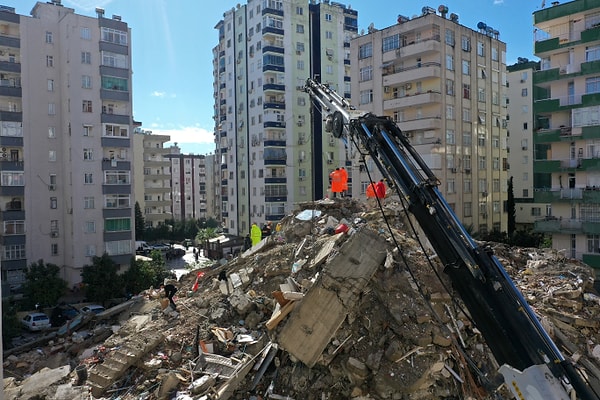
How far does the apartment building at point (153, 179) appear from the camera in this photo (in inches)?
2297

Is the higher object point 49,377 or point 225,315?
point 225,315

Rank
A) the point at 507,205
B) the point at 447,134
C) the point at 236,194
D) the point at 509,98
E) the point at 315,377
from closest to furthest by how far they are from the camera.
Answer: the point at 315,377
the point at 447,134
the point at 507,205
the point at 509,98
the point at 236,194

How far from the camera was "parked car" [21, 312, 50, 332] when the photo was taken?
76.7ft

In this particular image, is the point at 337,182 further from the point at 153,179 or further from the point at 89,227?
the point at 153,179

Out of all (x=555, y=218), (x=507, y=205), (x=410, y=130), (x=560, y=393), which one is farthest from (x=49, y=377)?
(x=507, y=205)

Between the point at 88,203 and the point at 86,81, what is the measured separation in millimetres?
8530

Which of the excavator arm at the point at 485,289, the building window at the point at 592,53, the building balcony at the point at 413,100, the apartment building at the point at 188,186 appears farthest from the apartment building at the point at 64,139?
the apartment building at the point at 188,186

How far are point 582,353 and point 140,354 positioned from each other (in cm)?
1045

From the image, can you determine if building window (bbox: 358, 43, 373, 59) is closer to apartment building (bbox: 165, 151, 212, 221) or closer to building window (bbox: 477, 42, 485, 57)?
building window (bbox: 477, 42, 485, 57)

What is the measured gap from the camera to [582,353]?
34.2 ft

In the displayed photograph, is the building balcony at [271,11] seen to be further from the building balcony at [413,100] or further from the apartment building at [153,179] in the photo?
the apartment building at [153,179]

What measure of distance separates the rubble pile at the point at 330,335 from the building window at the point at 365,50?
22.3 metres

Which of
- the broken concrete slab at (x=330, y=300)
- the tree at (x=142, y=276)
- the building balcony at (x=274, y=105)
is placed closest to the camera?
the broken concrete slab at (x=330, y=300)

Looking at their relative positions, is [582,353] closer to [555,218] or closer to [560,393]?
[560,393]
